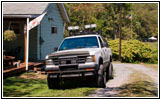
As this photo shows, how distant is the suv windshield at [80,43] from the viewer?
9633 mm

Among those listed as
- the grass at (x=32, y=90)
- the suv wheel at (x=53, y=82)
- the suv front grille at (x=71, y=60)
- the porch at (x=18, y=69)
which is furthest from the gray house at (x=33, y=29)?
the suv front grille at (x=71, y=60)

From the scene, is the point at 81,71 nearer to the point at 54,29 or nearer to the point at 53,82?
the point at 53,82

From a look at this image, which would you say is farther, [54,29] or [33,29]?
[54,29]

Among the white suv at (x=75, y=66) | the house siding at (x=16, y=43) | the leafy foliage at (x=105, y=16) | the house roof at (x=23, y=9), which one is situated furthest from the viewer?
the leafy foliage at (x=105, y=16)

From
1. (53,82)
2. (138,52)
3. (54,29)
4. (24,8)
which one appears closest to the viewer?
(53,82)

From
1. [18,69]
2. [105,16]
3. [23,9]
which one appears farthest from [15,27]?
[105,16]

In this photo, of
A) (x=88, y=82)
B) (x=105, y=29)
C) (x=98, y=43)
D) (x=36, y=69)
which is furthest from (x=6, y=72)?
(x=105, y=29)

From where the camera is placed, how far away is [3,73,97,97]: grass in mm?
7852

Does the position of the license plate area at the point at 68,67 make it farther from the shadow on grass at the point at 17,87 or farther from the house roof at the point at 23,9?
the house roof at the point at 23,9

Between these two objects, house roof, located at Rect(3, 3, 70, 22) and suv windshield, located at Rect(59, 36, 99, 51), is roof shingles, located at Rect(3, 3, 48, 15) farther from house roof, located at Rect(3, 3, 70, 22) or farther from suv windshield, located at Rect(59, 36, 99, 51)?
suv windshield, located at Rect(59, 36, 99, 51)

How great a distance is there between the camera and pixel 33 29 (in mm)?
16016

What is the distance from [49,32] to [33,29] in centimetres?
258

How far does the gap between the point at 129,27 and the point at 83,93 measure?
55783 millimetres

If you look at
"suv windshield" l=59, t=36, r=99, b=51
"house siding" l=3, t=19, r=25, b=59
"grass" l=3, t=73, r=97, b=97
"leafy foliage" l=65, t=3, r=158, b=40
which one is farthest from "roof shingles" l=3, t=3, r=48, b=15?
"leafy foliage" l=65, t=3, r=158, b=40
